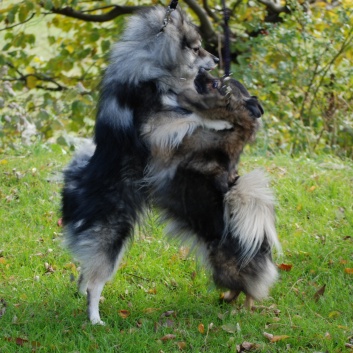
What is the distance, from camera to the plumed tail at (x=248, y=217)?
4148mm

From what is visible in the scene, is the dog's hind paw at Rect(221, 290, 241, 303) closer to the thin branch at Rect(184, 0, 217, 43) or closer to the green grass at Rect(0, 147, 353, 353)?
the green grass at Rect(0, 147, 353, 353)

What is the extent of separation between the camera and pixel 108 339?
3938mm

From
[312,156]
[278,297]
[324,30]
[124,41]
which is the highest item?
[124,41]

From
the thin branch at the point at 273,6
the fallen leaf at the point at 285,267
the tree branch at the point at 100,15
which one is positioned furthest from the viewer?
the thin branch at the point at 273,6

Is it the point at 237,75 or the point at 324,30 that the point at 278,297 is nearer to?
the point at 237,75

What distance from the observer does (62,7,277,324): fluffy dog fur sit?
163 inches

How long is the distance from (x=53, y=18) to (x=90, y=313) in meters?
6.13

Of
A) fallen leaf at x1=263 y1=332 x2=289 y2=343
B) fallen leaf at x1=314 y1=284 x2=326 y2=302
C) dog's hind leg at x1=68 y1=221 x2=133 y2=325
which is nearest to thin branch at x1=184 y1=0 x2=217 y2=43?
fallen leaf at x1=314 y1=284 x2=326 y2=302

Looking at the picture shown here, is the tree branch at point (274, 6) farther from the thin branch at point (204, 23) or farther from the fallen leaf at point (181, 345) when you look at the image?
the fallen leaf at point (181, 345)

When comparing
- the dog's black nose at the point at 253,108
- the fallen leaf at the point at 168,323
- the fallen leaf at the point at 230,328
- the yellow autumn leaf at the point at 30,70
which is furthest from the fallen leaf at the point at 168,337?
the yellow autumn leaf at the point at 30,70

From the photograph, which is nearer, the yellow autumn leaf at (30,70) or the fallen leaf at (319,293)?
the fallen leaf at (319,293)

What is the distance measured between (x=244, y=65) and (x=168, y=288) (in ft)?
15.3

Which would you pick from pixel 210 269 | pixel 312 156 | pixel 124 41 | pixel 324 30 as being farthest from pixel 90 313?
pixel 324 30

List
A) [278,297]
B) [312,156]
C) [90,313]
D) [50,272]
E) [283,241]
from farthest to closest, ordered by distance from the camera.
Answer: [312,156], [283,241], [50,272], [278,297], [90,313]
